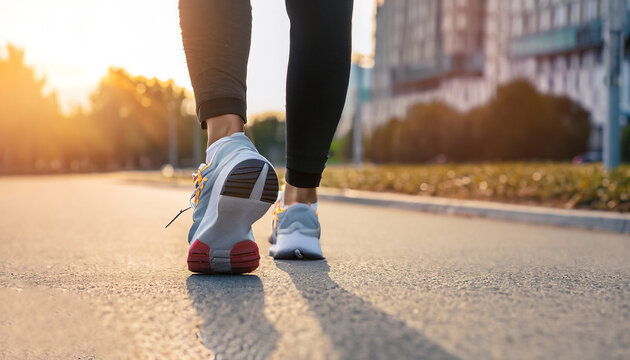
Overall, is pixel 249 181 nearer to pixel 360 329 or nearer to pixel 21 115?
pixel 360 329

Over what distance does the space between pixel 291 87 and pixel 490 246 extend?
168cm

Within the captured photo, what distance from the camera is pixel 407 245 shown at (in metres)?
3.45

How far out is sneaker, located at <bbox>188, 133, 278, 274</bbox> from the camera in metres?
2.02

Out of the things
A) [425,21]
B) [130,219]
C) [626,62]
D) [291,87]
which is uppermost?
[425,21]

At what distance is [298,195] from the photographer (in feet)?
8.39

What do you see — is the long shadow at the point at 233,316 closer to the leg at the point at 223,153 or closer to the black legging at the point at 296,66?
the leg at the point at 223,153

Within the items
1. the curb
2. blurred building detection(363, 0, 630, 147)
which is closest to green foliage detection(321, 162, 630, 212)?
the curb

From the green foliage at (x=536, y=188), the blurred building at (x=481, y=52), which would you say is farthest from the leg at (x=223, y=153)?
the blurred building at (x=481, y=52)

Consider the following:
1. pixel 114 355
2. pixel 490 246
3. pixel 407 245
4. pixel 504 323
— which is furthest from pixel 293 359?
pixel 490 246

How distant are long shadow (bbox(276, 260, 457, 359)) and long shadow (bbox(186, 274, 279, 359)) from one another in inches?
5.5

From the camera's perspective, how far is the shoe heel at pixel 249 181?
201 centimetres

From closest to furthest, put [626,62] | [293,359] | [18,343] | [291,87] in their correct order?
[293,359]
[18,343]
[291,87]
[626,62]

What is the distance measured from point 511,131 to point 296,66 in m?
37.4

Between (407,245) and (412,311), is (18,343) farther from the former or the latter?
(407,245)
